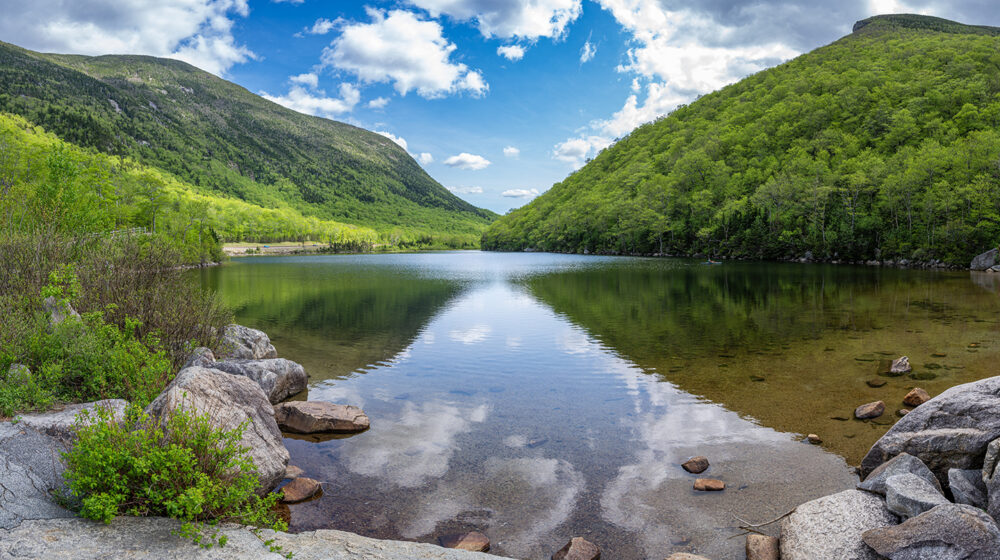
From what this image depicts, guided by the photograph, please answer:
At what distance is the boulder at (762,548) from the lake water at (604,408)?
29 cm

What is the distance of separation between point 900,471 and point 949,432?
1.49 meters

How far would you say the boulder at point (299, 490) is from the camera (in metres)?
8.71

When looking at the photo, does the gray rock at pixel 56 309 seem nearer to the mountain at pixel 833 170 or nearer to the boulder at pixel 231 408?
the boulder at pixel 231 408

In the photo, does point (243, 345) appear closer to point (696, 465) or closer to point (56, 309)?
point (56, 309)

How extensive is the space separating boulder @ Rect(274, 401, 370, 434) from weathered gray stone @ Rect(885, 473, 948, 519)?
34.0 feet

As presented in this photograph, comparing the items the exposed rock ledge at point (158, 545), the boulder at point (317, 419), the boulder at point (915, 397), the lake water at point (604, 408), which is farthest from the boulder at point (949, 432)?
the boulder at point (317, 419)

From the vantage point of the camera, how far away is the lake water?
829 cm

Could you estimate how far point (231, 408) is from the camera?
30.5 ft

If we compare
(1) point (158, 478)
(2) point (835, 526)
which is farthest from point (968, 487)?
(1) point (158, 478)

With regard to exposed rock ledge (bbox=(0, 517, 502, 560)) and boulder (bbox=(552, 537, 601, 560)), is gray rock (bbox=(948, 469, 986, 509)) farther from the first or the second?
exposed rock ledge (bbox=(0, 517, 502, 560))

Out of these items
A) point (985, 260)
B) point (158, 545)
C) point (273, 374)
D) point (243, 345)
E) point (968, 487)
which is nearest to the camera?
point (158, 545)

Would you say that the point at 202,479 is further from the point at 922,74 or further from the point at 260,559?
the point at 922,74

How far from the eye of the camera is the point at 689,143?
555 ft

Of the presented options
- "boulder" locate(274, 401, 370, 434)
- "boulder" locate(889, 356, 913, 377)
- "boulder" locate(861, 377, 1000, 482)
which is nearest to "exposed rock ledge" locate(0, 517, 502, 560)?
"boulder" locate(274, 401, 370, 434)
